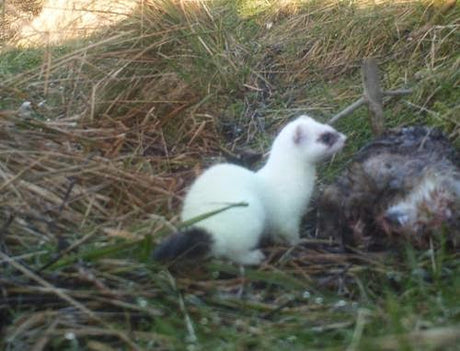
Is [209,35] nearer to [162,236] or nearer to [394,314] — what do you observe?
[162,236]

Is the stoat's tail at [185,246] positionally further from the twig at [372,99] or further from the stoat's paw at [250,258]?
the twig at [372,99]

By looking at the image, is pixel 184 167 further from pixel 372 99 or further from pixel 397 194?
pixel 397 194

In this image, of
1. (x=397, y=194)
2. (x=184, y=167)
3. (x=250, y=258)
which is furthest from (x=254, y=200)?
(x=184, y=167)

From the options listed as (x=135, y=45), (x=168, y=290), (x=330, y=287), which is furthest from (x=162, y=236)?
(x=135, y=45)

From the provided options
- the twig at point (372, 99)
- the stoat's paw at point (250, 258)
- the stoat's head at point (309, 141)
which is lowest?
the stoat's paw at point (250, 258)

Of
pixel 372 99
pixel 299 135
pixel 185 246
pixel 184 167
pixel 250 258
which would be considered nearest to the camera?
pixel 185 246

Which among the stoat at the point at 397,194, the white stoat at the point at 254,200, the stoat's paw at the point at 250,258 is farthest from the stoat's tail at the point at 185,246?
the stoat at the point at 397,194
